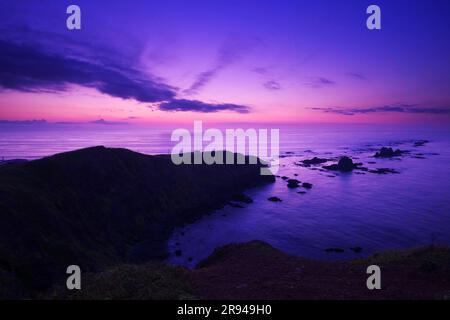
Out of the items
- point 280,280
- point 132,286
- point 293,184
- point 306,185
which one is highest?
point 132,286

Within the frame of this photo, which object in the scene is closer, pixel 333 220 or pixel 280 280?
pixel 280 280

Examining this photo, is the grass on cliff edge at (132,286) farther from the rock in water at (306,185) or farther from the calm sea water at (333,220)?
the rock in water at (306,185)

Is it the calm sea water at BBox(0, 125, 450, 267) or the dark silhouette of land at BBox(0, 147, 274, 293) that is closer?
the dark silhouette of land at BBox(0, 147, 274, 293)

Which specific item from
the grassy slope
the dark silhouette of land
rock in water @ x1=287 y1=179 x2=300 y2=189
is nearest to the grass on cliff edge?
the grassy slope

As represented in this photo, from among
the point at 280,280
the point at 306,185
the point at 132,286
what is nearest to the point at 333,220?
the point at 306,185

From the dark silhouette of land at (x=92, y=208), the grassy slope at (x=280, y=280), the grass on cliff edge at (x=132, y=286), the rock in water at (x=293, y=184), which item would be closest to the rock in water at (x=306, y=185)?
the rock in water at (x=293, y=184)

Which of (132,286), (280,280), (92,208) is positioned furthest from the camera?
(92,208)

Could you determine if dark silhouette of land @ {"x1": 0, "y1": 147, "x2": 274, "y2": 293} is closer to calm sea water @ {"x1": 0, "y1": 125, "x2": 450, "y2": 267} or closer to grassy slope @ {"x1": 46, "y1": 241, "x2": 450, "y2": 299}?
calm sea water @ {"x1": 0, "y1": 125, "x2": 450, "y2": 267}

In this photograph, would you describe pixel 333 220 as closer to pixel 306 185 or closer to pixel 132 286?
pixel 306 185

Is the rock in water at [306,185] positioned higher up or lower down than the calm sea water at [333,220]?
higher up

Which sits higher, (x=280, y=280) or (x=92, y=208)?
(x=280, y=280)
